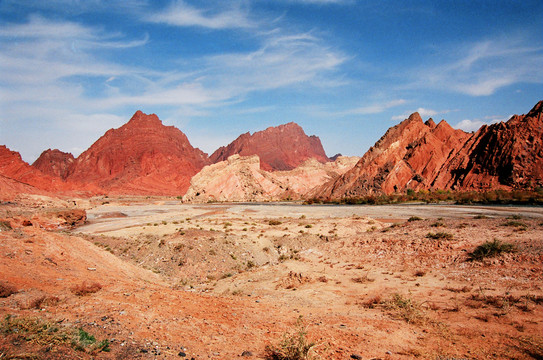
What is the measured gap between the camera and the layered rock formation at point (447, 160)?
4538 centimetres

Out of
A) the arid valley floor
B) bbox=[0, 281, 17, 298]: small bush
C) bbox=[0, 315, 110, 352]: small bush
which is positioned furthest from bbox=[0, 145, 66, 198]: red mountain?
bbox=[0, 315, 110, 352]: small bush

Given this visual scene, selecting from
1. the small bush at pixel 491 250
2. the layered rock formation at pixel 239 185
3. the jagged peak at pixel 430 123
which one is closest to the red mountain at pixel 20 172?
the layered rock formation at pixel 239 185

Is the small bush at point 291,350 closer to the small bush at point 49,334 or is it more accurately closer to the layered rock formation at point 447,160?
the small bush at point 49,334

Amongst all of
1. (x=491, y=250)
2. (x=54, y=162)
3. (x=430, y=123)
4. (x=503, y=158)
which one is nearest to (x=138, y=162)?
(x=54, y=162)

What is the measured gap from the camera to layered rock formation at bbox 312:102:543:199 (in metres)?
45.4

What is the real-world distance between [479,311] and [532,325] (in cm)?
106

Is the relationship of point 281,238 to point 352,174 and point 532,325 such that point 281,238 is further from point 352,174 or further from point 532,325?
point 352,174

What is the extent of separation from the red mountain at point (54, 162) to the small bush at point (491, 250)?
534 ft

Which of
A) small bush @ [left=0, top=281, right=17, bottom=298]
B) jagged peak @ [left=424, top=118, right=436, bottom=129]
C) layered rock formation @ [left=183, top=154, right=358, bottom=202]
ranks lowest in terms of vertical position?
small bush @ [left=0, top=281, right=17, bottom=298]

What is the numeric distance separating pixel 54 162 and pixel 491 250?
175565mm

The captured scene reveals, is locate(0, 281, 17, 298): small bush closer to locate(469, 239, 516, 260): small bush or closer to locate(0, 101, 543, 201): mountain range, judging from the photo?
locate(469, 239, 516, 260): small bush

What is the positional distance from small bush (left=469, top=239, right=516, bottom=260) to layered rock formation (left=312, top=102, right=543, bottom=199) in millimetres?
40650

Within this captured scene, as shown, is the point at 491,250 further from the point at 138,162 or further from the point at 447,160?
the point at 138,162

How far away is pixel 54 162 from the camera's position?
148375mm
